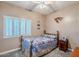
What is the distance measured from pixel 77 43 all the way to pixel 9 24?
304 cm

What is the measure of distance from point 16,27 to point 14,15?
0.55 metres

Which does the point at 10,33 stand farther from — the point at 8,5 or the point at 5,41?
the point at 8,5

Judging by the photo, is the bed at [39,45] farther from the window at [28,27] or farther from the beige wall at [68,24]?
the window at [28,27]

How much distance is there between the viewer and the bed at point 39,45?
9.46 ft

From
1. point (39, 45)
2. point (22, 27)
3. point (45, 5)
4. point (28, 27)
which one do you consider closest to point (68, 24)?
point (45, 5)

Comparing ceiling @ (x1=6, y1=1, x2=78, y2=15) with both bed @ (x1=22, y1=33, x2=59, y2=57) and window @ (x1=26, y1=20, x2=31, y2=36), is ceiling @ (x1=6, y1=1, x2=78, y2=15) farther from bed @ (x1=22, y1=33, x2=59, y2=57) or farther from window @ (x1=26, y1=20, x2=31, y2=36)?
bed @ (x1=22, y1=33, x2=59, y2=57)

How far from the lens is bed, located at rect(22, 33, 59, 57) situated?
2.88m

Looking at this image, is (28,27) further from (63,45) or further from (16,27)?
(63,45)

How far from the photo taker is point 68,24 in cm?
361

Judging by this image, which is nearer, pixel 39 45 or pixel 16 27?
pixel 39 45

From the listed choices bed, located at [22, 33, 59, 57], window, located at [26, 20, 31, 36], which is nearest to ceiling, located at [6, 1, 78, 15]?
window, located at [26, 20, 31, 36]

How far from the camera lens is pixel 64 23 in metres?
3.62

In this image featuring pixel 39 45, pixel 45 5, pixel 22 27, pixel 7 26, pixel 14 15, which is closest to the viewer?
pixel 39 45

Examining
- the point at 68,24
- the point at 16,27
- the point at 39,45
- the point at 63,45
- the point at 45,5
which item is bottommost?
the point at 63,45
